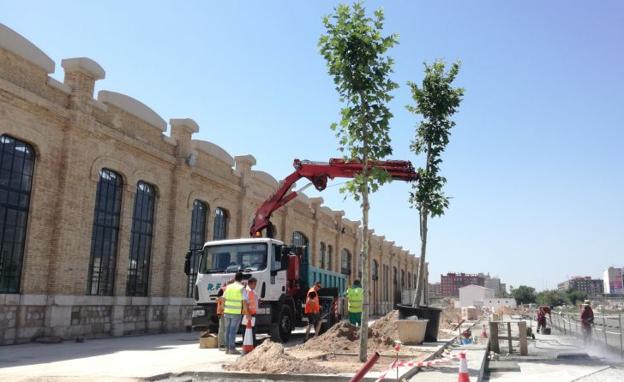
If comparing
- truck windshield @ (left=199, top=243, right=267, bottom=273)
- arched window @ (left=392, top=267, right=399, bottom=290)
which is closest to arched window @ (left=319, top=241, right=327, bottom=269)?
arched window @ (left=392, top=267, right=399, bottom=290)

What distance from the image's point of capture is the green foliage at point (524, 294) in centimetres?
13775

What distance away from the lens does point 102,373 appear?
29.1ft

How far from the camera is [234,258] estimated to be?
14.4 metres

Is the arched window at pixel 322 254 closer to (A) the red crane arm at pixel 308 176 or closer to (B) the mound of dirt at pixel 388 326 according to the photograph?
(A) the red crane arm at pixel 308 176

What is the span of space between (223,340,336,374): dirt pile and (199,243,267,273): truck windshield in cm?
486

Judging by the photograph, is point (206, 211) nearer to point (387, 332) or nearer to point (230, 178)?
point (230, 178)

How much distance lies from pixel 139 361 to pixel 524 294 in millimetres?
143569

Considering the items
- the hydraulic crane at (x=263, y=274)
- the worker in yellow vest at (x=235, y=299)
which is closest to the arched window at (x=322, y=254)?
the hydraulic crane at (x=263, y=274)

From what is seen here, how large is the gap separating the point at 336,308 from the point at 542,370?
773cm

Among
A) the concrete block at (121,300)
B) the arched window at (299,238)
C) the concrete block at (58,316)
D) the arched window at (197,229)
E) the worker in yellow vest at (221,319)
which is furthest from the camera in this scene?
the arched window at (299,238)

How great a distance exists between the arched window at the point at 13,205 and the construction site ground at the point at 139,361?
1.94m

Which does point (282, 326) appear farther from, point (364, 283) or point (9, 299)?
point (9, 299)

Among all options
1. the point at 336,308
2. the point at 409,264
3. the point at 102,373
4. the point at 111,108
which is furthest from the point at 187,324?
the point at 409,264

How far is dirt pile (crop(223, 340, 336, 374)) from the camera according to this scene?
861 centimetres
